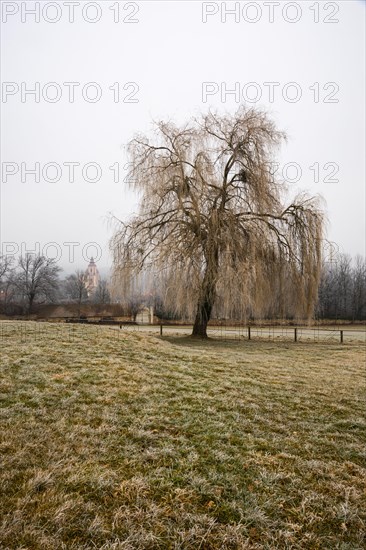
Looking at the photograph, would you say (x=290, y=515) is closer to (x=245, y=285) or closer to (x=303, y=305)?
(x=245, y=285)

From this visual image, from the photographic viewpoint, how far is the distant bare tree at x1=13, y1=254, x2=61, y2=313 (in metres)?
41.5

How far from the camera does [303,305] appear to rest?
13.5 meters

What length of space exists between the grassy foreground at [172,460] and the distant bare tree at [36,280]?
3700 centimetres

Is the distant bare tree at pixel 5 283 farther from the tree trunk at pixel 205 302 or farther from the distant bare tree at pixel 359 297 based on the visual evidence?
the distant bare tree at pixel 359 297

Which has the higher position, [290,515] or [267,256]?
[267,256]

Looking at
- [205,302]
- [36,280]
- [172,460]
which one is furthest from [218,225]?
[36,280]

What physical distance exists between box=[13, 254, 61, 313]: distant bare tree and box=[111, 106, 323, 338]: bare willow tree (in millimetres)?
29390

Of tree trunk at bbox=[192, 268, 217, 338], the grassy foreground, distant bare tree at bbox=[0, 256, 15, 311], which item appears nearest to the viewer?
the grassy foreground

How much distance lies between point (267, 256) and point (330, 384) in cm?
764

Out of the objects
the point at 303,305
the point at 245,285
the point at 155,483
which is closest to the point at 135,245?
the point at 245,285

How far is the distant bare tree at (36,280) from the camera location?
41.5 metres

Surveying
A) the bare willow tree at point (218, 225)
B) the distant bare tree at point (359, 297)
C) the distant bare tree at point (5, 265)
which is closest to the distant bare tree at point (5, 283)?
the distant bare tree at point (5, 265)

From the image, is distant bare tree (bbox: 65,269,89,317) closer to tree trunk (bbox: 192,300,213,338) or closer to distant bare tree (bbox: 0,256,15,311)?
distant bare tree (bbox: 0,256,15,311)

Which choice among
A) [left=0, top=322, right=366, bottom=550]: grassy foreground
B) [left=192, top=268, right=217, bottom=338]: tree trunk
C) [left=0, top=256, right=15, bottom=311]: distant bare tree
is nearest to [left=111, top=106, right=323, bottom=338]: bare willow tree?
[left=192, top=268, right=217, bottom=338]: tree trunk
